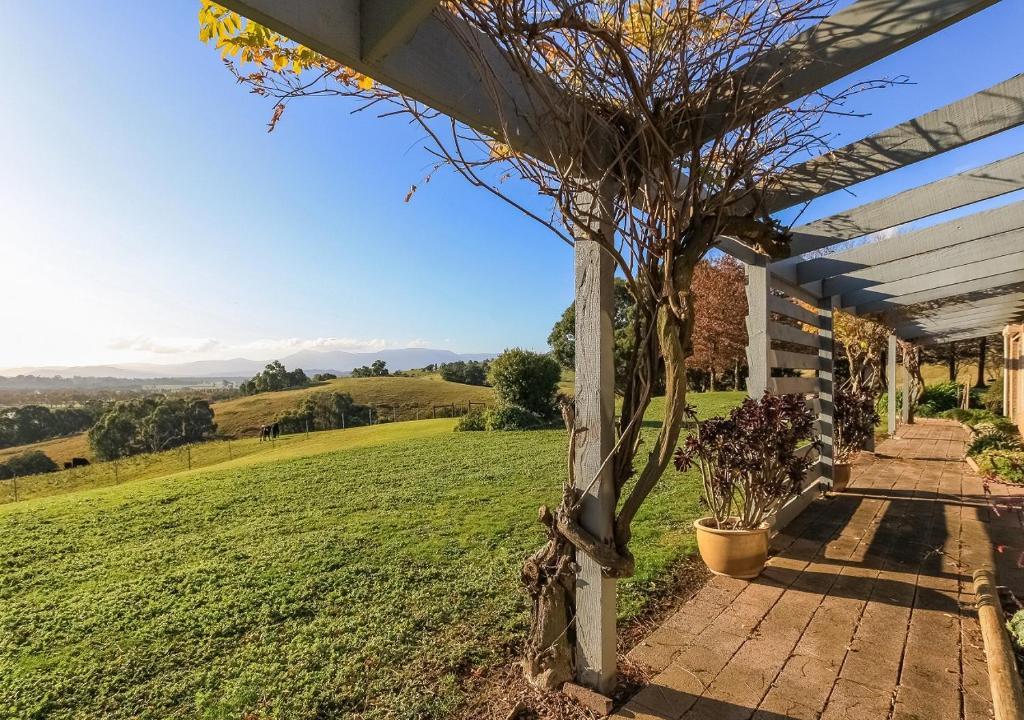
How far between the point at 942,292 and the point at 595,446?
22.9 feet

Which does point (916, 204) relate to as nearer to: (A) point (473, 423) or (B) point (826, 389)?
(B) point (826, 389)

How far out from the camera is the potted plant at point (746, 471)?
352 cm

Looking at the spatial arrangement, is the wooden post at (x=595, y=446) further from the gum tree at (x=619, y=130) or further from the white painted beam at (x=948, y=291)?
the white painted beam at (x=948, y=291)

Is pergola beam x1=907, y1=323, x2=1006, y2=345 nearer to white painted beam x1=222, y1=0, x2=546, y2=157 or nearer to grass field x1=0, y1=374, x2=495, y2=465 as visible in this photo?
white painted beam x1=222, y1=0, x2=546, y2=157

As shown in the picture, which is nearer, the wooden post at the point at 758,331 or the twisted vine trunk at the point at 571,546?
the twisted vine trunk at the point at 571,546

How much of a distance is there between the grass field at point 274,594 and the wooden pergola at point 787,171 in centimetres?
114

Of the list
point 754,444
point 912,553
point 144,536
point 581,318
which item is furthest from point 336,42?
point 144,536

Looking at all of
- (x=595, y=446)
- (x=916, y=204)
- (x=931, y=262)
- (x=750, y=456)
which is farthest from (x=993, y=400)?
(x=595, y=446)

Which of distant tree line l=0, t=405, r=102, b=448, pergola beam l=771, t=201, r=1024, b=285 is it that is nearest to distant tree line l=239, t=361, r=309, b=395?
distant tree line l=0, t=405, r=102, b=448

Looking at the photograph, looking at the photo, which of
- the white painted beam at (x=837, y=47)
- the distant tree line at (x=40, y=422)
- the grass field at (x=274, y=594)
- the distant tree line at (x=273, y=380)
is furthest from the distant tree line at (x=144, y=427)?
the white painted beam at (x=837, y=47)

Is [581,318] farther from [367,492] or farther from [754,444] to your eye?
[367,492]

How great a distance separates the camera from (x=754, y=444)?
11.9 ft

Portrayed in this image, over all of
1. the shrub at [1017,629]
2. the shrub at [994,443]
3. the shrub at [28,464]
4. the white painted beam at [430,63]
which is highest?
the white painted beam at [430,63]

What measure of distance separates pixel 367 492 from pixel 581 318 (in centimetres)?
588
